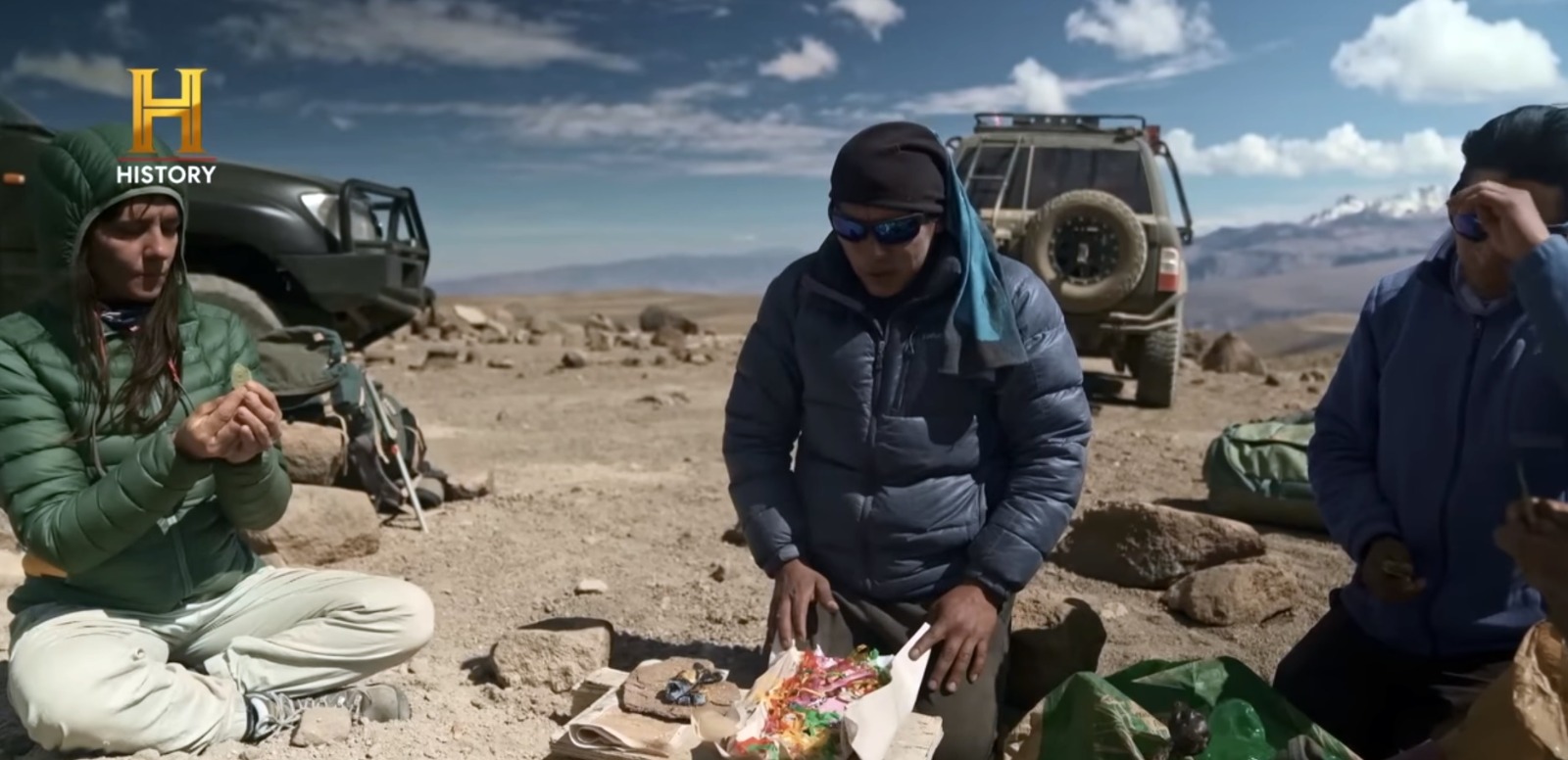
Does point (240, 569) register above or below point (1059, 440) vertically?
below

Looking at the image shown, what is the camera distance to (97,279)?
2.74 meters

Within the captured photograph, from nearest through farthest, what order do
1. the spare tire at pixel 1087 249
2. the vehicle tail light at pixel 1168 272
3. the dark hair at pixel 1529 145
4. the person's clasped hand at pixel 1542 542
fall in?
the person's clasped hand at pixel 1542 542 → the dark hair at pixel 1529 145 → the spare tire at pixel 1087 249 → the vehicle tail light at pixel 1168 272

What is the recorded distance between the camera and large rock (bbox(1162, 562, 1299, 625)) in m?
3.66

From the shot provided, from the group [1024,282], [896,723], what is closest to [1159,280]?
[1024,282]

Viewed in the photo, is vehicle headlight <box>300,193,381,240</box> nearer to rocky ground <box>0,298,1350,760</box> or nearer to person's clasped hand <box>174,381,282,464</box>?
rocky ground <box>0,298,1350,760</box>

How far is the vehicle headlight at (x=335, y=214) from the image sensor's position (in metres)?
6.61

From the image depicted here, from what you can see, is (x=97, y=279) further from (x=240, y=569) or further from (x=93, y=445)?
(x=240, y=569)

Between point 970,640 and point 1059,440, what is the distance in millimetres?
468

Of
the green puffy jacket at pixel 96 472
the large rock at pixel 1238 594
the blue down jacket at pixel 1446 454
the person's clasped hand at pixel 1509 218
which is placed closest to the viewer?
the person's clasped hand at pixel 1509 218

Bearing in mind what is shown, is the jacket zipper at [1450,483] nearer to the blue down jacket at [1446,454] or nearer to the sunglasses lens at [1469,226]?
the blue down jacket at [1446,454]

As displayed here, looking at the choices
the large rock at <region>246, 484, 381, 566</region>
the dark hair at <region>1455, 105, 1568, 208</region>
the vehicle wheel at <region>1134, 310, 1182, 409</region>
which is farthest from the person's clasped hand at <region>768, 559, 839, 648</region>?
the vehicle wheel at <region>1134, 310, 1182, 409</region>


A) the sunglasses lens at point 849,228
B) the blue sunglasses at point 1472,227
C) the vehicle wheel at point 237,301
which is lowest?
the vehicle wheel at point 237,301

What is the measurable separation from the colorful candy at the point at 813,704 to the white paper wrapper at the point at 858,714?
19 mm

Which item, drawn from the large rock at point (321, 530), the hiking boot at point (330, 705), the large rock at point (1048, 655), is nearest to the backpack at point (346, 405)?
the large rock at point (321, 530)
